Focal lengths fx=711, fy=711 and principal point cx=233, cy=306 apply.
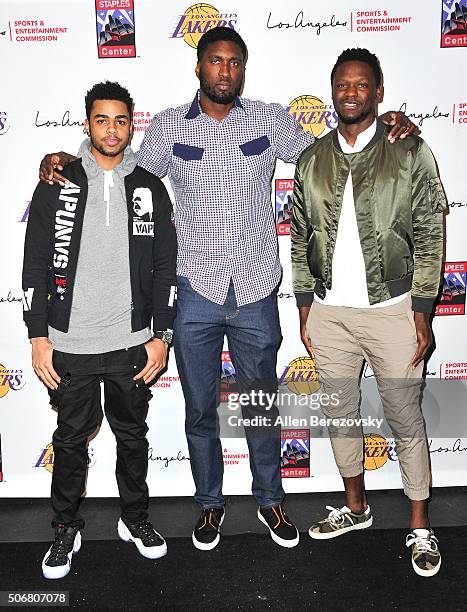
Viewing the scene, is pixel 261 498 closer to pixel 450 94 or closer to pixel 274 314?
pixel 274 314

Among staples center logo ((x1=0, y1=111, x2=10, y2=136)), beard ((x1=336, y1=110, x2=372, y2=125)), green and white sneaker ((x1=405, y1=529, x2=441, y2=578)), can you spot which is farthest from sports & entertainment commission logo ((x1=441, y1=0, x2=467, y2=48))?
green and white sneaker ((x1=405, y1=529, x2=441, y2=578))

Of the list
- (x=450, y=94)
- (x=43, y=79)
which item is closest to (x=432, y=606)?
(x=450, y=94)

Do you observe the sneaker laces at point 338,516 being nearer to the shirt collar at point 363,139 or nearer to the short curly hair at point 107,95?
the shirt collar at point 363,139

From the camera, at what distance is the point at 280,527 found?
10.3 feet

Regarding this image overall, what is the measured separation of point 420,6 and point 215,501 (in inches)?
97.3

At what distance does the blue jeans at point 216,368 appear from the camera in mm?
3008

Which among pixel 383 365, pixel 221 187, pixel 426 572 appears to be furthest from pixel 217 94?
pixel 426 572

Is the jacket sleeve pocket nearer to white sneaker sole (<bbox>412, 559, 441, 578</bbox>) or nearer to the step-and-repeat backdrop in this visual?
the step-and-repeat backdrop

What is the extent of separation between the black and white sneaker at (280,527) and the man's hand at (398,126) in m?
1.69

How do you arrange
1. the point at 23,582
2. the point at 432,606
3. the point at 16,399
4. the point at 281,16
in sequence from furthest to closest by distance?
1. the point at 16,399
2. the point at 281,16
3. the point at 23,582
4. the point at 432,606

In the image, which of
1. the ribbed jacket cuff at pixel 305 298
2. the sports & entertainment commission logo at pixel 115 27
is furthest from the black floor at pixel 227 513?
the sports & entertainment commission logo at pixel 115 27

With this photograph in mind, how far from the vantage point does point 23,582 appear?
287cm

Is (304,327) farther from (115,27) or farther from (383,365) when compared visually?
(115,27)

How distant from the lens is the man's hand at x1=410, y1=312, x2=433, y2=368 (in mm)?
2877
